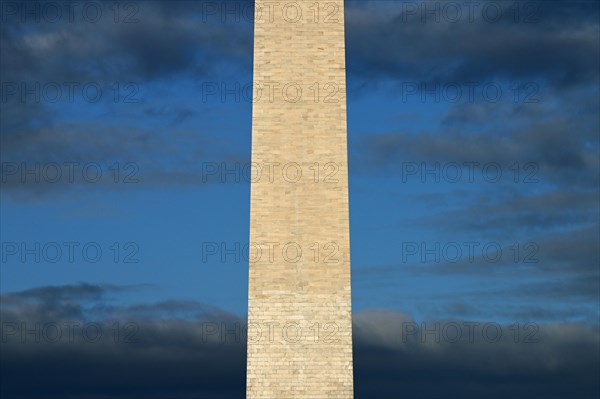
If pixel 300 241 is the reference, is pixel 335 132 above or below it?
→ above

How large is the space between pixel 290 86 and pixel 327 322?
25.3ft

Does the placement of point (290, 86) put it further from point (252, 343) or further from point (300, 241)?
point (252, 343)

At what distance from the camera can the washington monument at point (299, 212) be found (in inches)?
1655

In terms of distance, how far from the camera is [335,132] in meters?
43.1

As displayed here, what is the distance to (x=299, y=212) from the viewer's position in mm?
42656

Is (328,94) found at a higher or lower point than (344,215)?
higher

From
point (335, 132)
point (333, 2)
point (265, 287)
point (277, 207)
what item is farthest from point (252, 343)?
point (333, 2)

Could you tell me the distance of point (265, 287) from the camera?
1665 inches

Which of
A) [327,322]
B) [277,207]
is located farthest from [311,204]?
[327,322]

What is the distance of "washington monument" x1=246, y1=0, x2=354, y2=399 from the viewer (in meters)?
42.0

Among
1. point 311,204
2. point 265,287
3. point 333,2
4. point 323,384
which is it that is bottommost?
point 323,384

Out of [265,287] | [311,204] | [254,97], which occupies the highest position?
[254,97]

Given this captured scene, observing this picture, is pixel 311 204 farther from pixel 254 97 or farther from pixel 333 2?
pixel 333 2

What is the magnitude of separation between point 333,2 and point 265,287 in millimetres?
9711
